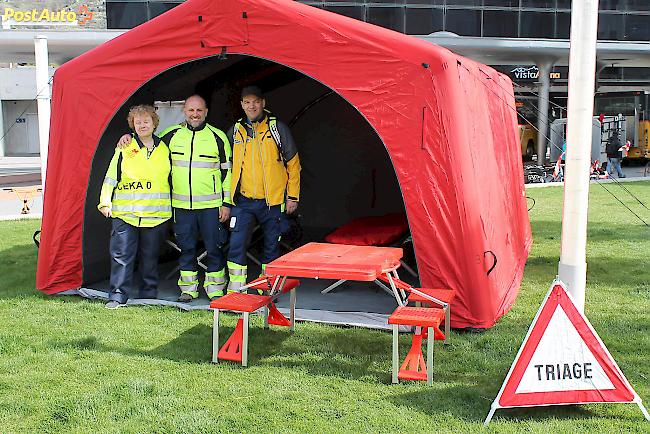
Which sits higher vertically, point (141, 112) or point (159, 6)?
point (159, 6)

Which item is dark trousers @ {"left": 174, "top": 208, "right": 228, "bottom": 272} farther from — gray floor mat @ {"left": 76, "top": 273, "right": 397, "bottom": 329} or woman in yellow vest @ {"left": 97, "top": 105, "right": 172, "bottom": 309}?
gray floor mat @ {"left": 76, "top": 273, "right": 397, "bottom": 329}

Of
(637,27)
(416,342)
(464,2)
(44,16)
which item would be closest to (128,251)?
(416,342)

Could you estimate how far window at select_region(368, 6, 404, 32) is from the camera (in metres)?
24.8

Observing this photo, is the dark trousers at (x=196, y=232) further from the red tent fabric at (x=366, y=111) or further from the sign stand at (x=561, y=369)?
the sign stand at (x=561, y=369)

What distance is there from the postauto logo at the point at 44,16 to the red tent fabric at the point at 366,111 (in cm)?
3669

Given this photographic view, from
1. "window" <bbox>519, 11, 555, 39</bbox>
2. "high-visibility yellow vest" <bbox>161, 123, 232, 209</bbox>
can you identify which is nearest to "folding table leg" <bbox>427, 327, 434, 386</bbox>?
"high-visibility yellow vest" <bbox>161, 123, 232, 209</bbox>

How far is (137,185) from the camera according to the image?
565 centimetres

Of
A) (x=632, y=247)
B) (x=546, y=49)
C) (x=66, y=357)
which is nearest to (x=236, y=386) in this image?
(x=66, y=357)

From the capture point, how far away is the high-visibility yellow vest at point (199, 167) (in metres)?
5.65

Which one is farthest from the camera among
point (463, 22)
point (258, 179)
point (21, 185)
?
point (463, 22)

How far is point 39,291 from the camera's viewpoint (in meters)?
6.20

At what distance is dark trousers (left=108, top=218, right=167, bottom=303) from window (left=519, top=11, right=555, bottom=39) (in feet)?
76.7

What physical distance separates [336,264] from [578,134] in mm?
1528

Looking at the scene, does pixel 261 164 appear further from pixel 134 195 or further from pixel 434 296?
pixel 434 296
